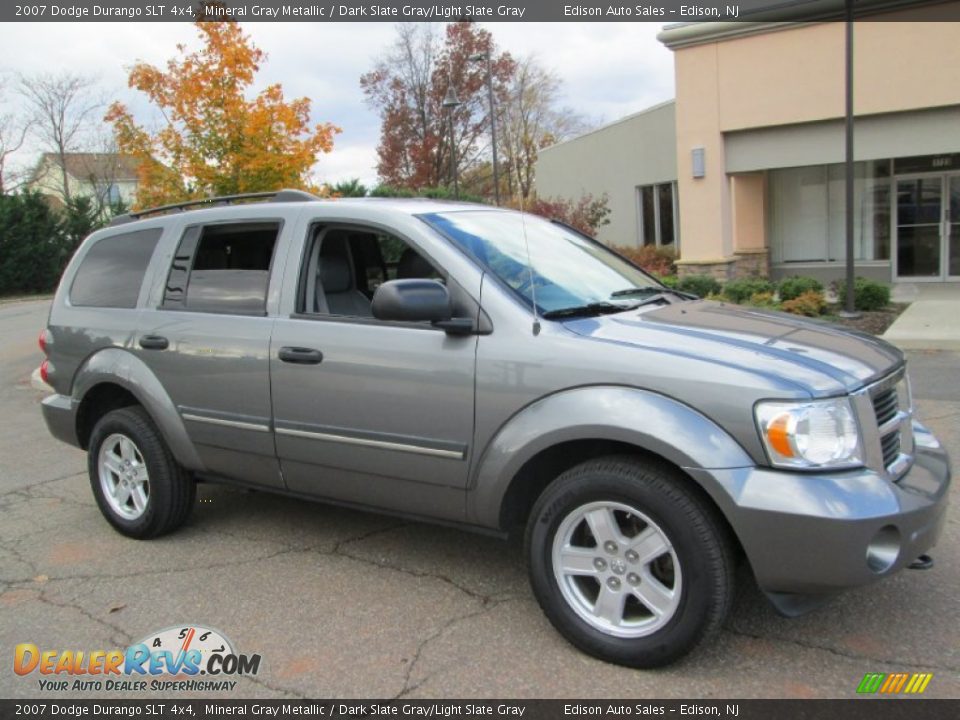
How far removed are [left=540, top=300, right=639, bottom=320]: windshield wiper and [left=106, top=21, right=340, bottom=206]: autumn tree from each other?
25.3 feet

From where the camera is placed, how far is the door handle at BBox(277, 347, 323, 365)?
375cm

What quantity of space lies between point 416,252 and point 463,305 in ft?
1.60

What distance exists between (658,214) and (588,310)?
2053cm

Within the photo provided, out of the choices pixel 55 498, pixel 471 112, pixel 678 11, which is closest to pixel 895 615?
pixel 55 498

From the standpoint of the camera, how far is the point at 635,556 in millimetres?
2996

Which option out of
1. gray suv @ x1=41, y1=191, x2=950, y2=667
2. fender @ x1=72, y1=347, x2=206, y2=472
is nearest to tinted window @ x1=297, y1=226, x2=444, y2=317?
gray suv @ x1=41, y1=191, x2=950, y2=667

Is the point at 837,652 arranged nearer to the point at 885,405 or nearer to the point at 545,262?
the point at 885,405

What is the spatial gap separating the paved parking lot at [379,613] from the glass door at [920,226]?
1342cm

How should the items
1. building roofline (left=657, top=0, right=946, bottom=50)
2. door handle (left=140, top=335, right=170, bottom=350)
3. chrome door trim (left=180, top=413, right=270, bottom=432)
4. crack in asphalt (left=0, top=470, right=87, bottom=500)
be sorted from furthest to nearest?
1. building roofline (left=657, top=0, right=946, bottom=50)
2. crack in asphalt (left=0, top=470, right=87, bottom=500)
3. door handle (left=140, top=335, right=170, bottom=350)
4. chrome door trim (left=180, top=413, right=270, bottom=432)

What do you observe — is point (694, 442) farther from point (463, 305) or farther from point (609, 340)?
point (463, 305)

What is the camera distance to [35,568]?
435cm

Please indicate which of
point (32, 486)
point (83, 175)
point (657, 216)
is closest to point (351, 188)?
point (657, 216)

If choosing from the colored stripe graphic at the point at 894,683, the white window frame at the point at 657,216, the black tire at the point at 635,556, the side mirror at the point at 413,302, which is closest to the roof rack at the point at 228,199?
the side mirror at the point at 413,302

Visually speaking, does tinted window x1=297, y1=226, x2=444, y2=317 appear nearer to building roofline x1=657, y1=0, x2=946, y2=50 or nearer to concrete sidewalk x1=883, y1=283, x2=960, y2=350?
concrete sidewalk x1=883, y1=283, x2=960, y2=350
